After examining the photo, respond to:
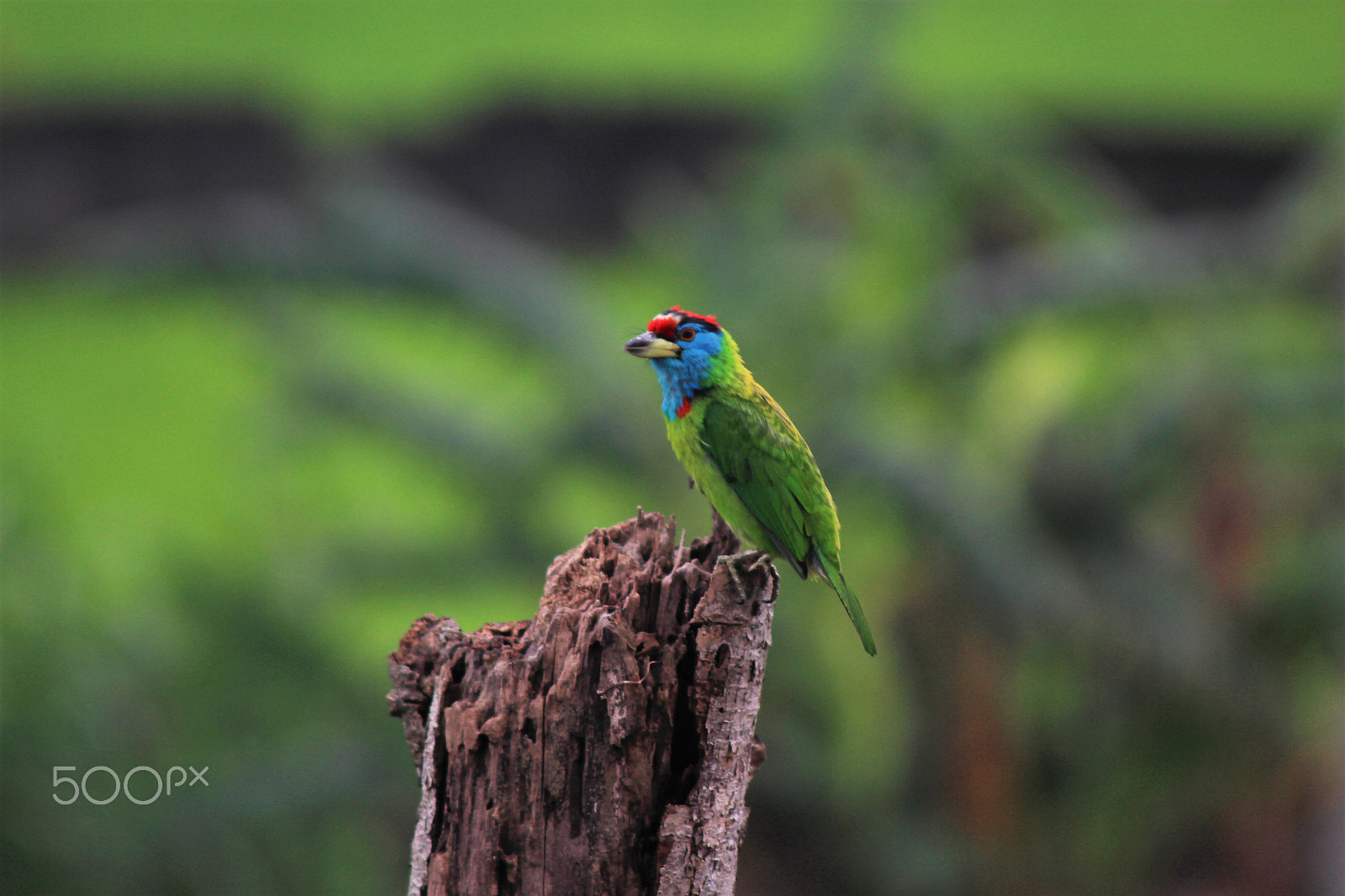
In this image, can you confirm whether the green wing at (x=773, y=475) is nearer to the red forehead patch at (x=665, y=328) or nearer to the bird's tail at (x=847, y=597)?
the bird's tail at (x=847, y=597)

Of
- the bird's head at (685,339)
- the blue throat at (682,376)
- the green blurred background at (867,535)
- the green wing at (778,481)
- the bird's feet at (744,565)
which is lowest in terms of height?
the bird's feet at (744,565)

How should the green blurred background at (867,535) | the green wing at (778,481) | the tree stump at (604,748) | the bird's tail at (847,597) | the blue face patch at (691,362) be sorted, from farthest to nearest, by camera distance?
the green blurred background at (867,535) < the blue face patch at (691,362) < the green wing at (778,481) < the bird's tail at (847,597) < the tree stump at (604,748)

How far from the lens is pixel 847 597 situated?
1940 mm

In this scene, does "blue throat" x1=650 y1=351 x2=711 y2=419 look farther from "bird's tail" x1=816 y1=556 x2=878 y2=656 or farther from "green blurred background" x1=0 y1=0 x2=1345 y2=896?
"green blurred background" x1=0 y1=0 x2=1345 y2=896

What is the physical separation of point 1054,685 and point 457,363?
748 centimetres

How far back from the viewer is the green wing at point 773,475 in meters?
1.97

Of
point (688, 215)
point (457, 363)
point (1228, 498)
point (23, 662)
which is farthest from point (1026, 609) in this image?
point (457, 363)

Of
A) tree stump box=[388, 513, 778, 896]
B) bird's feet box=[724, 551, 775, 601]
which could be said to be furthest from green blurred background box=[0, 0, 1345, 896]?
tree stump box=[388, 513, 778, 896]

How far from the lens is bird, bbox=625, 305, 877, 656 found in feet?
6.48

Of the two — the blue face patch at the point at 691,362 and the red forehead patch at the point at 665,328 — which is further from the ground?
the red forehead patch at the point at 665,328

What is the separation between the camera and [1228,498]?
4699 mm

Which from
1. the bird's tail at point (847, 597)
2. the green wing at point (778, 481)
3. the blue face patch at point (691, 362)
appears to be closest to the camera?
the bird's tail at point (847, 597)

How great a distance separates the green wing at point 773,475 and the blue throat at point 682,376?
0.17 ft

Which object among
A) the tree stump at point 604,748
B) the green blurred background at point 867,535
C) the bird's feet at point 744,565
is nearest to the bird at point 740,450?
the bird's feet at point 744,565
